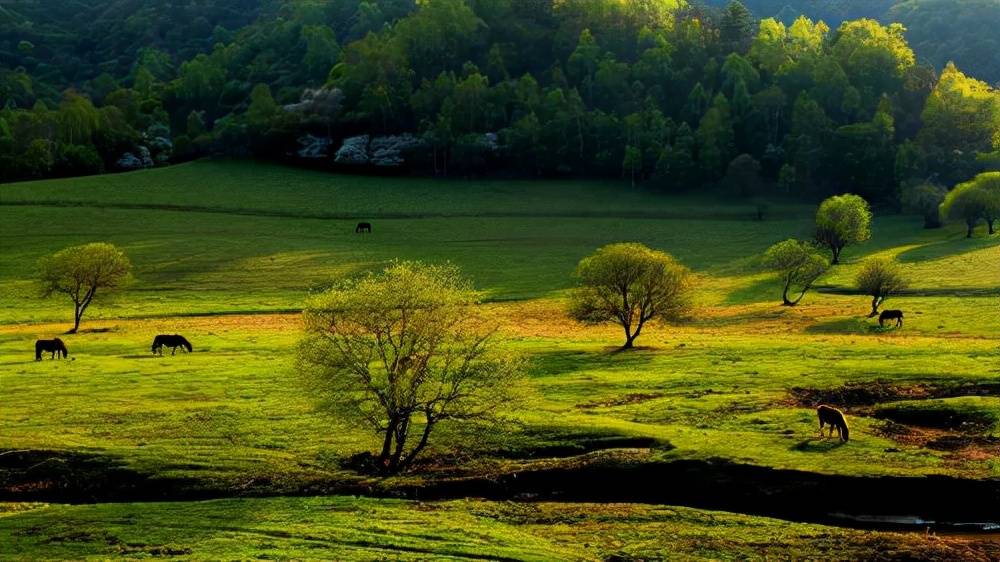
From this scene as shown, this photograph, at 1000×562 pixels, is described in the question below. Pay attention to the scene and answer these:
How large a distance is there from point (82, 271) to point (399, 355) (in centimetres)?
4759

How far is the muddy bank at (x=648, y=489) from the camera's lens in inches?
1638

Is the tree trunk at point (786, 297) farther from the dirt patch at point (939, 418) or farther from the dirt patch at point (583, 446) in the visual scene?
the dirt patch at point (583, 446)

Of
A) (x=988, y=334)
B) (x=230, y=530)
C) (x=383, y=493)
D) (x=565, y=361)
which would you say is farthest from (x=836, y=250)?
(x=230, y=530)

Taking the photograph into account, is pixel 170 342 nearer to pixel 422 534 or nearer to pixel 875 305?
pixel 422 534

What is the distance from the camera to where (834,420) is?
4822 centimetres

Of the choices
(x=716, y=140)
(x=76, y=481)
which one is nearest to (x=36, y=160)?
(x=716, y=140)

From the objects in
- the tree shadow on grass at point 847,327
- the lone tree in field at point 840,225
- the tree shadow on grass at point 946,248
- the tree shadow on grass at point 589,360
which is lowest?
the tree shadow on grass at point 589,360

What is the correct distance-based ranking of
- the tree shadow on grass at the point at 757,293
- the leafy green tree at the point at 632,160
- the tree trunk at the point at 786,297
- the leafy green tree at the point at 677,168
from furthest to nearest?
1. the leafy green tree at the point at 632,160
2. the leafy green tree at the point at 677,168
3. the tree shadow on grass at the point at 757,293
4. the tree trunk at the point at 786,297

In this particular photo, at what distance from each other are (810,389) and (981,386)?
9.56 m

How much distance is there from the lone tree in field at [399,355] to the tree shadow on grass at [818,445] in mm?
13737

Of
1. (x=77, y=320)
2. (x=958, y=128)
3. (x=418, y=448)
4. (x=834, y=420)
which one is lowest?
(x=418, y=448)

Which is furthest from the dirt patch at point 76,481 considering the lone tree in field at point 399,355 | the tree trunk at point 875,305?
the tree trunk at point 875,305

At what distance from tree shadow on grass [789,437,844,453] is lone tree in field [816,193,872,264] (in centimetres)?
7103

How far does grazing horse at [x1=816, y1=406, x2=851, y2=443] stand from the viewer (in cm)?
4772
